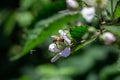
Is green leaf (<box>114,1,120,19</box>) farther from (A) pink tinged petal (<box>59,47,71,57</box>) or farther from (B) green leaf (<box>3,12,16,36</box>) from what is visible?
(B) green leaf (<box>3,12,16,36</box>)

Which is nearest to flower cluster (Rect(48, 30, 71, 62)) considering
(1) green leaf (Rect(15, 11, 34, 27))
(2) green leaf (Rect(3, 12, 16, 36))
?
(1) green leaf (Rect(15, 11, 34, 27))

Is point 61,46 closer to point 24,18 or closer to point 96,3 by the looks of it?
point 96,3

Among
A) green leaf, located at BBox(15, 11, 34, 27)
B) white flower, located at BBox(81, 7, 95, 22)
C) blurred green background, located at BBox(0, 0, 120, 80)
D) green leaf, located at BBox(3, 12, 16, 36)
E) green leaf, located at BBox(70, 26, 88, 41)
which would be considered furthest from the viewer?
green leaf, located at BBox(3, 12, 16, 36)

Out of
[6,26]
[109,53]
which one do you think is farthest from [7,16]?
[109,53]

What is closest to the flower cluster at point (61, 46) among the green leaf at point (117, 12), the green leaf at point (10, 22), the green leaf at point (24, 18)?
the green leaf at point (117, 12)

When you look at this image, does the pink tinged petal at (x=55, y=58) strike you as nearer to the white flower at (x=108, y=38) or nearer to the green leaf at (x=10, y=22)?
the white flower at (x=108, y=38)

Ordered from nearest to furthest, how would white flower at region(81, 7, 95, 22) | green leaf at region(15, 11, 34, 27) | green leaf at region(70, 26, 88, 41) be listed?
white flower at region(81, 7, 95, 22) < green leaf at region(70, 26, 88, 41) < green leaf at region(15, 11, 34, 27)

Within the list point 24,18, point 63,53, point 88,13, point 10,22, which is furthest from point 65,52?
point 10,22

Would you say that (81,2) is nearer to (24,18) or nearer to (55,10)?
(55,10)
